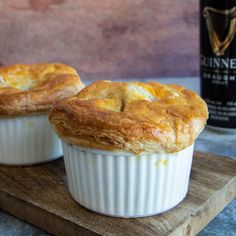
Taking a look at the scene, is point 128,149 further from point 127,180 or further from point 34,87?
point 34,87

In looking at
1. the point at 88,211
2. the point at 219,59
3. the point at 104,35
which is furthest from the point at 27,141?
the point at 104,35

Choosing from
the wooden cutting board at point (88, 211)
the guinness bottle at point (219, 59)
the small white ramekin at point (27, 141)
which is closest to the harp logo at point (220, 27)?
the guinness bottle at point (219, 59)

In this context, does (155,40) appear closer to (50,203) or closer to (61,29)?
(61,29)

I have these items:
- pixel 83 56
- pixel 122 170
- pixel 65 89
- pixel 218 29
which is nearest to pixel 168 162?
pixel 122 170

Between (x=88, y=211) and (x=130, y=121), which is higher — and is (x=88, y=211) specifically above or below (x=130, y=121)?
below

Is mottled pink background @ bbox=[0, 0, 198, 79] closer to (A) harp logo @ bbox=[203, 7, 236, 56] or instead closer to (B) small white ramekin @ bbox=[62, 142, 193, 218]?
(A) harp logo @ bbox=[203, 7, 236, 56]

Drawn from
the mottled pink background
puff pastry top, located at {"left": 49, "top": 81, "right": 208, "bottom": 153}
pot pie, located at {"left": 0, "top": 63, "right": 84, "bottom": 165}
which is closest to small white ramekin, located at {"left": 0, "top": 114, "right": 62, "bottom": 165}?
pot pie, located at {"left": 0, "top": 63, "right": 84, "bottom": 165}
